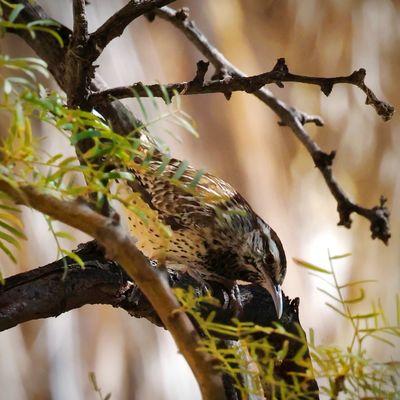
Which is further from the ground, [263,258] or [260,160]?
[260,160]

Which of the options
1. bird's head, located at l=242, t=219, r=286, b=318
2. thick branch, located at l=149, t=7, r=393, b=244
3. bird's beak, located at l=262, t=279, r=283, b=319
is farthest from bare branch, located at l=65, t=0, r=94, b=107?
bird's head, located at l=242, t=219, r=286, b=318

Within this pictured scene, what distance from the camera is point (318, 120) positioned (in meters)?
1.33

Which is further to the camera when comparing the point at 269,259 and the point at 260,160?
the point at 260,160

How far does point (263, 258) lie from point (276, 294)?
195 millimetres

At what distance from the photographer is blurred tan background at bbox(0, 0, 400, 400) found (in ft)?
5.90

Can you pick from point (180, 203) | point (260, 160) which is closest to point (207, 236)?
point (180, 203)

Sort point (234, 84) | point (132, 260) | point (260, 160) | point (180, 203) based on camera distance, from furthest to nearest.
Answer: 1. point (260, 160)
2. point (180, 203)
3. point (234, 84)
4. point (132, 260)

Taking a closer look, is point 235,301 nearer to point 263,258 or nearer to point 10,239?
point 263,258

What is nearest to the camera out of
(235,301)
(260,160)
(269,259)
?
(235,301)

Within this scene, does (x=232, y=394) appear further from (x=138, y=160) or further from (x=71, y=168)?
(x=71, y=168)

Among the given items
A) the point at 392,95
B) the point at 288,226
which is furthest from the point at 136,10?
the point at 392,95

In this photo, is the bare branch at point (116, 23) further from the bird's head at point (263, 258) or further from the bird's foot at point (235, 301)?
the bird's head at point (263, 258)

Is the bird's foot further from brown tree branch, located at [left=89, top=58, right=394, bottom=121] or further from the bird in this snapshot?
brown tree branch, located at [left=89, top=58, right=394, bottom=121]

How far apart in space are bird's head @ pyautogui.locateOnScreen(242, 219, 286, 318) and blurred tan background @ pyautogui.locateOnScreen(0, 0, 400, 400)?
66 cm
